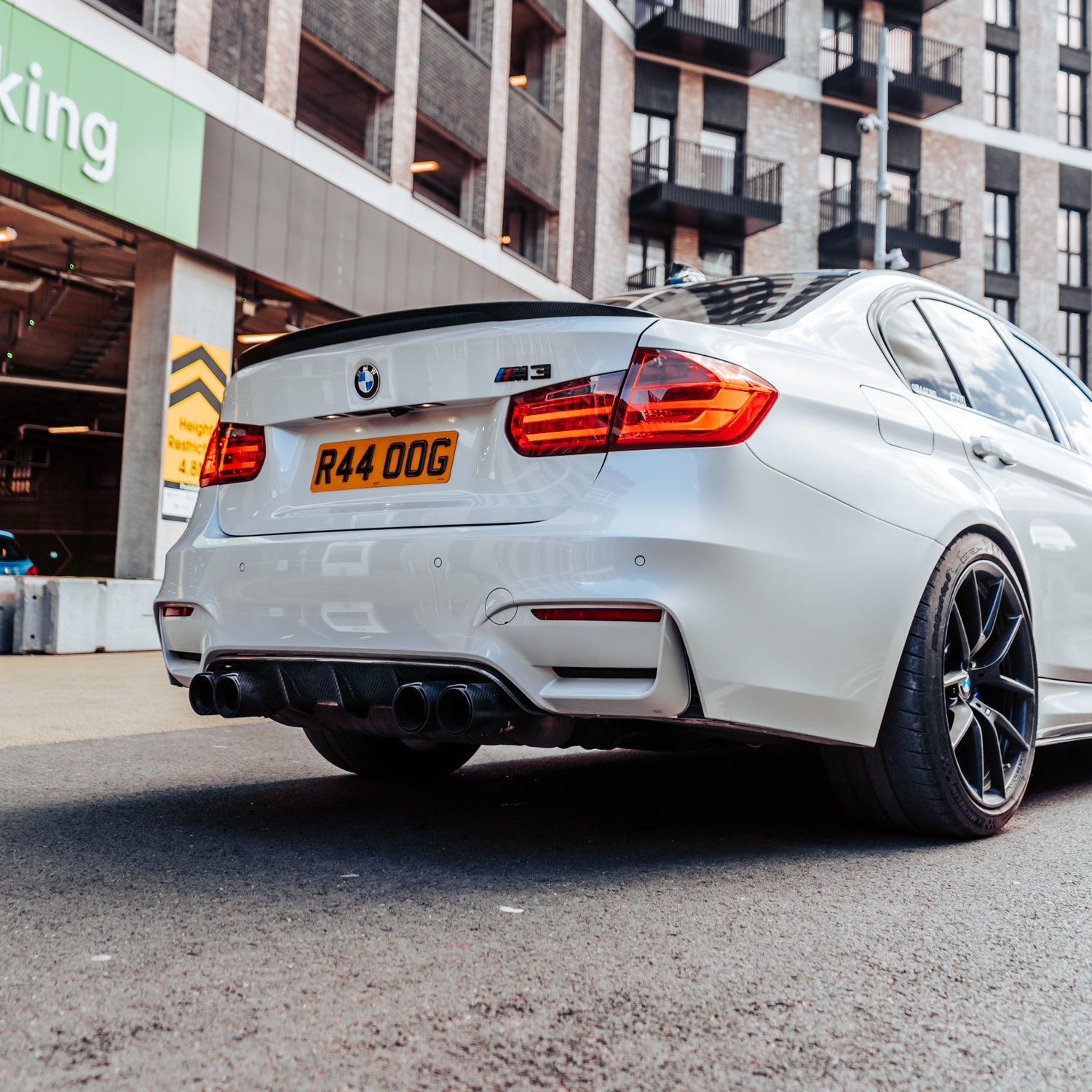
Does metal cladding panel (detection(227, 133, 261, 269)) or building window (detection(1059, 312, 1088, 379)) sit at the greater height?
building window (detection(1059, 312, 1088, 379))

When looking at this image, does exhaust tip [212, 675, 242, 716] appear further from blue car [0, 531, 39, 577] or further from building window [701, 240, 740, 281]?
building window [701, 240, 740, 281]

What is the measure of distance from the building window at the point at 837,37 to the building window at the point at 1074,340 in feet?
29.8

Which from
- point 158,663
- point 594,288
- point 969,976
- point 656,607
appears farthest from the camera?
point 594,288

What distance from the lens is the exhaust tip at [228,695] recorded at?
2975 mm

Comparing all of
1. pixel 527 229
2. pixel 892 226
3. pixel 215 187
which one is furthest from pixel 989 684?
pixel 892 226

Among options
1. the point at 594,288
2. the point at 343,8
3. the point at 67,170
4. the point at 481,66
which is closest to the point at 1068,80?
the point at 594,288

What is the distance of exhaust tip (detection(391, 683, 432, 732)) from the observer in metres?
2.68

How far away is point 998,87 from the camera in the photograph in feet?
105

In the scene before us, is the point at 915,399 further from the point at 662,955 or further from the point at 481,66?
the point at 481,66

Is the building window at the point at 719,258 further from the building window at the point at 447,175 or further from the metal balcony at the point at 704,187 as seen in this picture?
the building window at the point at 447,175

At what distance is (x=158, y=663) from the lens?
9898mm

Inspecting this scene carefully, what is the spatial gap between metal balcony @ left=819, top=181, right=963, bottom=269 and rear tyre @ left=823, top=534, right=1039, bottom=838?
2576 cm

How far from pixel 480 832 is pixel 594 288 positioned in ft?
69.6

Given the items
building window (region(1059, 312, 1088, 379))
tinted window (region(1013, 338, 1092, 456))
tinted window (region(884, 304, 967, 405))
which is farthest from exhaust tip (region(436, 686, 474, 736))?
building window (region(1059, 312, 1088, 379))
